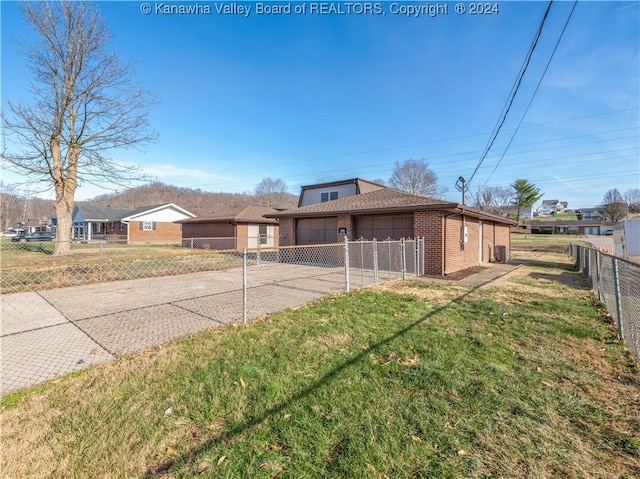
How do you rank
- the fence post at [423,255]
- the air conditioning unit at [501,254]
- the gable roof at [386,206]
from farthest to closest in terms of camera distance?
the air conditioning unit at [501,254]
the fence post at [423,255]
the gable roof at [386,206]

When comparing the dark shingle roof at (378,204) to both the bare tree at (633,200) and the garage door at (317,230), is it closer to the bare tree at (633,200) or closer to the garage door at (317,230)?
the garage door at (317,230)

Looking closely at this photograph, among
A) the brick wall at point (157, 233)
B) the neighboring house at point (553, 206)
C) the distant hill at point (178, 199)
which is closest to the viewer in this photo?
the brick wall at point (157, 233)

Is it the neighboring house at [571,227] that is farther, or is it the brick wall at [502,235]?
the neighboring house at [571,227]

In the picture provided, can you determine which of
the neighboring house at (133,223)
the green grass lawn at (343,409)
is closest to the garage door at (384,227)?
the green grass lawn at (343,409)

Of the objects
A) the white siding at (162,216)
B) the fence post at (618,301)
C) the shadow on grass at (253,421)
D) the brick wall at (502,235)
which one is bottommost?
the shadow on grass at (253,421)

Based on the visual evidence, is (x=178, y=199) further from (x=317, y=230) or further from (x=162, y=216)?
(x=317, y=230)

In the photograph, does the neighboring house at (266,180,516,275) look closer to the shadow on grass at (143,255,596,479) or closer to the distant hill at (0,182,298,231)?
the shadow on grass at (143,255,596,479)

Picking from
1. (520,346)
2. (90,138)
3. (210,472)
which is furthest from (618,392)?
(90,138)

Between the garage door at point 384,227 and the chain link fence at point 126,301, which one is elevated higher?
the garage door at point 384,227

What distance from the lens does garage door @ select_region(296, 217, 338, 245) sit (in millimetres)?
14484

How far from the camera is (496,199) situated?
69750 mm

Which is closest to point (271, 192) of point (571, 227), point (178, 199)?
point (178, 199)

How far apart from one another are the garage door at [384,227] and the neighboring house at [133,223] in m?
25.5

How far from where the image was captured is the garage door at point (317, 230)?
47.5ft
